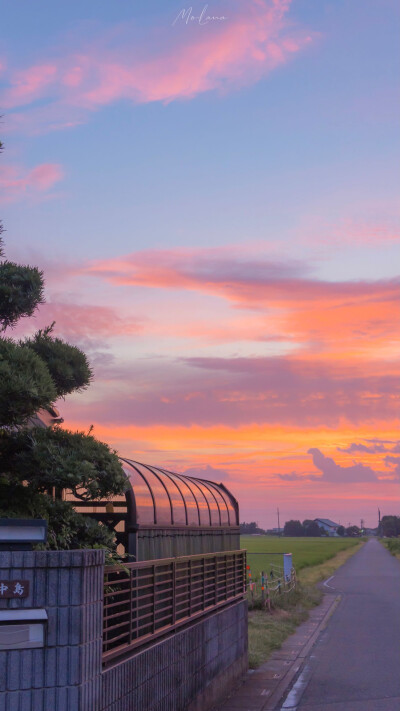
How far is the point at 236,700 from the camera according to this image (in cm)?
1374

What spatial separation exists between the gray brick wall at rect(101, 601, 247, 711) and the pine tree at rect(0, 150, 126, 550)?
152 cm

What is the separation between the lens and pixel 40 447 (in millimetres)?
9008

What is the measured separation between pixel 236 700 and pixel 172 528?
3.69 m

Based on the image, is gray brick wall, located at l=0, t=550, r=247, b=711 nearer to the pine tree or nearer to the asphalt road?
the pine tree

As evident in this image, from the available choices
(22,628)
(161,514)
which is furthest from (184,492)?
(22,628)

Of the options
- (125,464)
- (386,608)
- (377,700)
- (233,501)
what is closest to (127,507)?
(125,464)

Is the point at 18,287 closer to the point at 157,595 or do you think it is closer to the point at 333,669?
the point at 157,595

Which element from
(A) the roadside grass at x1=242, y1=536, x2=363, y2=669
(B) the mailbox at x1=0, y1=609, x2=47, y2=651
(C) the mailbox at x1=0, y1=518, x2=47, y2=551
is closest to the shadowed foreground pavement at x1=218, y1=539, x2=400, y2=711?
(A) the roadside grass at x1=242, y1=536, x2=363, y2=669

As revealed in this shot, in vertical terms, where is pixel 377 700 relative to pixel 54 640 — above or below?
below

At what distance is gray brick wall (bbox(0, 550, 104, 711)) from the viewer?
6.85 meters

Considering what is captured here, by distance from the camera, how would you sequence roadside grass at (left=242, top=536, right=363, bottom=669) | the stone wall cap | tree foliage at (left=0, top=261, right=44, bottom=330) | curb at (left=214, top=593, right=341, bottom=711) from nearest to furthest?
the stone wall cap
tree foliage at (left=0, top=261, right=44, bottom=330)
curb at (left=214, top=593, right=341, bottom=711)
roadside grass at (left=242, top=536, right=363, bottom=669)

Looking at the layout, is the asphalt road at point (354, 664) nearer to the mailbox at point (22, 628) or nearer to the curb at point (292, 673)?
the curb at point (292, 673)

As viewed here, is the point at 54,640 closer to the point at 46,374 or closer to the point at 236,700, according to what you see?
the point at 46,374

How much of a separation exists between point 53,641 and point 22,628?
0.29 metres
